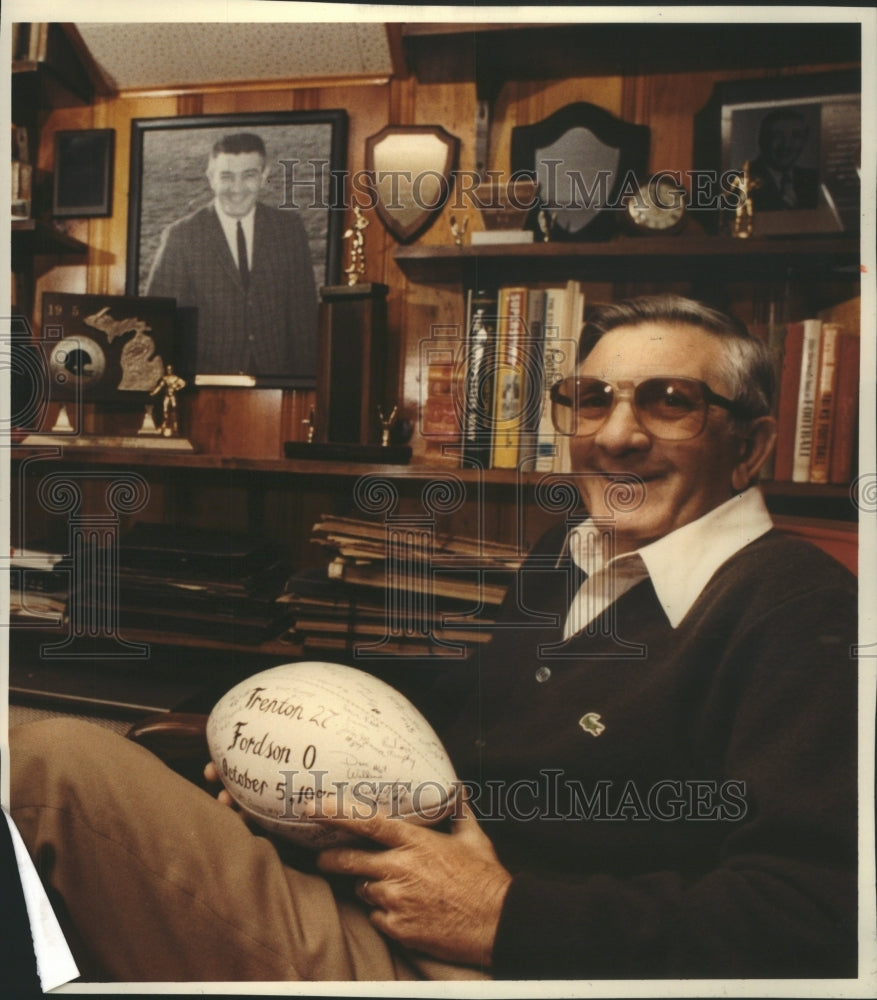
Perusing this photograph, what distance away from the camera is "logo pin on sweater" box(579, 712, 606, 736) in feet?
4.26

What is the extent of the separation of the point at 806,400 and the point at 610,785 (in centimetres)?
74

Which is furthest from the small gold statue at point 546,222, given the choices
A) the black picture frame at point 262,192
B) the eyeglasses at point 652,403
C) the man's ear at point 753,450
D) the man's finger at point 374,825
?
the man's finger at point 374,825

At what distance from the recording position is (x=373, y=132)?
1.42 m

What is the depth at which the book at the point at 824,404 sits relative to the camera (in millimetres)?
1325

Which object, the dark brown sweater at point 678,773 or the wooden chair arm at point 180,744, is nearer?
the dark brown sweater at point 678,773

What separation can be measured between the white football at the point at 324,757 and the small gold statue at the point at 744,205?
100 cm

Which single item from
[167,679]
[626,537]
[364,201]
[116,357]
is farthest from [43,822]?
[364,201]

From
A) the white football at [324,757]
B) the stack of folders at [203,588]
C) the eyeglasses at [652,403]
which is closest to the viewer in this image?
the white football at [324,757]

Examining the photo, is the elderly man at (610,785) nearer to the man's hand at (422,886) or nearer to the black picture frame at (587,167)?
the man's hand at (422,886)

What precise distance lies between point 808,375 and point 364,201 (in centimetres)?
85

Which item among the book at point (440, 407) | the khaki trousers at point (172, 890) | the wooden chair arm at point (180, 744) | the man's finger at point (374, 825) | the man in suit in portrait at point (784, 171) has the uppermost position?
the man in suit in portrait at point (784, 171)

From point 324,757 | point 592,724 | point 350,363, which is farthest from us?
point 350,363

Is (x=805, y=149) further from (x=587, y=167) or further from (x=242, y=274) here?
(x=242, y=274)

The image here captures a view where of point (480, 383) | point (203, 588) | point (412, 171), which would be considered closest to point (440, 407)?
point (480, 383)
